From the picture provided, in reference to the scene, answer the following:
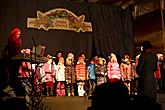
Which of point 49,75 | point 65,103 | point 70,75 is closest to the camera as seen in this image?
point 65,103

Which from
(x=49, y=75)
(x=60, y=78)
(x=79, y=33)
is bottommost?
(x=60, y=78)

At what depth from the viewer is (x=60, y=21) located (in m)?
10.6

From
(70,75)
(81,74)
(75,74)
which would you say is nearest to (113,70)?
(81,74)

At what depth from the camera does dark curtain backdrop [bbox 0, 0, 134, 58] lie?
9.84m

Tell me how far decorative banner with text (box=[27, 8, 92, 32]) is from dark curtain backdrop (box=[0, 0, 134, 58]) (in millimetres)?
128

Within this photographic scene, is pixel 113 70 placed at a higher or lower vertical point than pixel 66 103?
higher

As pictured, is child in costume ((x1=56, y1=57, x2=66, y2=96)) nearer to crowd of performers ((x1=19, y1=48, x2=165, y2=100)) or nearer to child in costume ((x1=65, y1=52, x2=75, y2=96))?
crowd of performers ((x1=19, y1=48, x2=165, y2=100))

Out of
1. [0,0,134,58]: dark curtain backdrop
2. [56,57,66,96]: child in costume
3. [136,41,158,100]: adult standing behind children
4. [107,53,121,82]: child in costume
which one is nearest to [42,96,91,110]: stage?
[136,41,158,100]: adult standing behind children

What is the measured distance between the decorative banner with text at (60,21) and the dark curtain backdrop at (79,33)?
13 centimetres

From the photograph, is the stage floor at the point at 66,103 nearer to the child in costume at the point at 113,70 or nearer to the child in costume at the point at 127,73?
the child in costume at the point at 113,70

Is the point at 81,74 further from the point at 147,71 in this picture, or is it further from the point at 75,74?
the point at 147,71

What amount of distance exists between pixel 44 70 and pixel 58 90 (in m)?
0.88

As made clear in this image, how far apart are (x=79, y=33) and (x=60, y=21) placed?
750 millimetres

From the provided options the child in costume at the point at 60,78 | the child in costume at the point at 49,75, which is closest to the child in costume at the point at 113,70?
the child in costume at the point at 60,78
